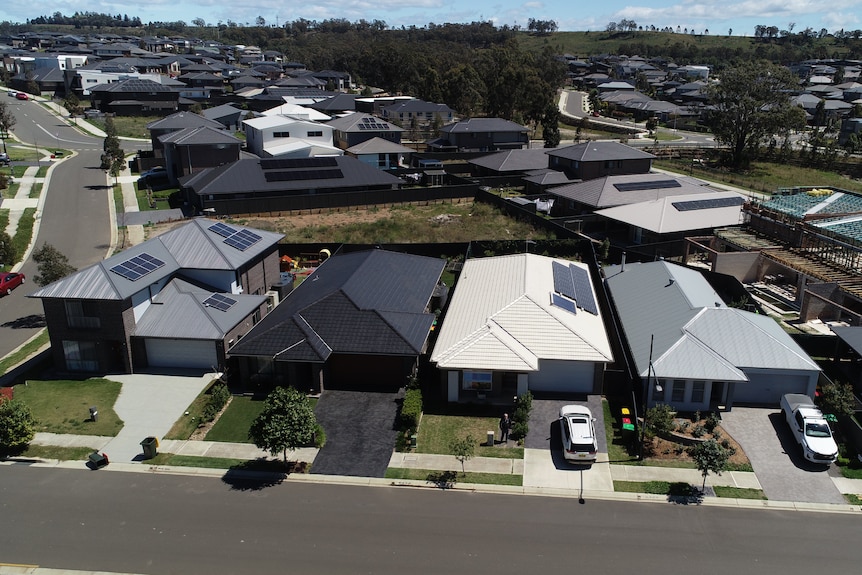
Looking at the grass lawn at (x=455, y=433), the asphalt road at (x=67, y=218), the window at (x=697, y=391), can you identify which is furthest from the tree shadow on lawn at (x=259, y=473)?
the asphalt road at (x=67, y=218)

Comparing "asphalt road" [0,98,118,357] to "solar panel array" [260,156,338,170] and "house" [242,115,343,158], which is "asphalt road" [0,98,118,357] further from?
"house" [242,115,343,158]

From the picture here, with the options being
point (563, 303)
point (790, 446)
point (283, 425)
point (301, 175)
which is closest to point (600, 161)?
point (301, 175)

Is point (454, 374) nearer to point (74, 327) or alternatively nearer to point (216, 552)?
point (216, 552)

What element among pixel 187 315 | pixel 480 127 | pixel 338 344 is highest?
pixel 480 127

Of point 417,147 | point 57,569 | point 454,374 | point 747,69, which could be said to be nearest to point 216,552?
point 57,569

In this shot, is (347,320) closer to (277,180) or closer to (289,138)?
(277,180)
